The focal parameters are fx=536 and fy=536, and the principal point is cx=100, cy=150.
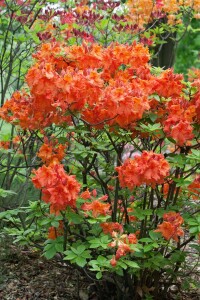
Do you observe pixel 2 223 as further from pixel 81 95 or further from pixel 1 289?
pixel 81 95

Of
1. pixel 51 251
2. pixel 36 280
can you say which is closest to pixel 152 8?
pixel 36 280

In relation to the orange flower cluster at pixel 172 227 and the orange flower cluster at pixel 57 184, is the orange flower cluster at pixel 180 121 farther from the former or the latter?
the orange flower cluster at pixel 57 184

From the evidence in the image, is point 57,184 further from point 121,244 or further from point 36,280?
point 36,280

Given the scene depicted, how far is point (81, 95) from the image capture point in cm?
253

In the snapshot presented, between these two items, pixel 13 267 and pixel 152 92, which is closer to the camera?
pixel 152 92

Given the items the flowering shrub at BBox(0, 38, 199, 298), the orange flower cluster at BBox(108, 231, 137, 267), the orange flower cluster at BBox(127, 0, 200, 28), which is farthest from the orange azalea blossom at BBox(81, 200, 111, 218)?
the orange flower cluster at BBox(127, 0, 200, 28)

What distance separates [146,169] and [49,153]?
1.77 ft

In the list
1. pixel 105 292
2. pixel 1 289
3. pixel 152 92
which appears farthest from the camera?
pixel 1 289

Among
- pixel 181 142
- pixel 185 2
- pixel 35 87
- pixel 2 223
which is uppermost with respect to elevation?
pixel 185 2

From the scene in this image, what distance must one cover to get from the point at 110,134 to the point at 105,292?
110 cm

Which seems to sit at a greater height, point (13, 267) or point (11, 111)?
point (11, 111)

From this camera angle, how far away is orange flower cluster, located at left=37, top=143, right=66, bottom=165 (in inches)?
105

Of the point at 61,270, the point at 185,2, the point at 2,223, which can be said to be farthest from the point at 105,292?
the point at 185,2

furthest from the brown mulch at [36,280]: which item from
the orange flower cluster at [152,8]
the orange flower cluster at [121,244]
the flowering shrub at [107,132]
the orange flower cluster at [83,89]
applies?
the orange flower cluster at [152,8]
